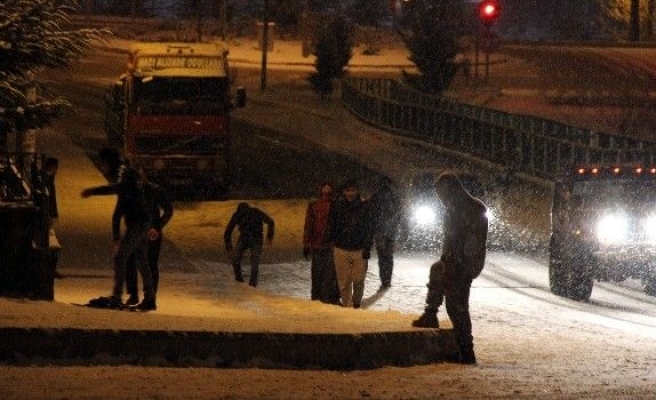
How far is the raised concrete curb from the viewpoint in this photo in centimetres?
1064

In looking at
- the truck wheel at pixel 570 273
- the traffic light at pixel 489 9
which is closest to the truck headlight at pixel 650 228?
the truck wheel at pixel 570 273

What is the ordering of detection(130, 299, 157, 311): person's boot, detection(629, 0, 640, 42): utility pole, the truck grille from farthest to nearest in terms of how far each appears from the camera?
detection(629, 0, 640, 42): utility pole
the truck grille
detection(130, 299, 157, 311): person's boot

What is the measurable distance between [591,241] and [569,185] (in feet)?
2.92

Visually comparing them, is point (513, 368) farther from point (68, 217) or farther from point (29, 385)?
point (68, 217)

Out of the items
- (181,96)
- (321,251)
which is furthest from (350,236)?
(181,96)

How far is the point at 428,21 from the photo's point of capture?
56.8 m

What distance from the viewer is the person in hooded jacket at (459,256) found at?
39.0 ft

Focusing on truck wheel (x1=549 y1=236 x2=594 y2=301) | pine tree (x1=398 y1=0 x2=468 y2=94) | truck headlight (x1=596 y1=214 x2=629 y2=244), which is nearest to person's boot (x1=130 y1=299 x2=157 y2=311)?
truck wheel (x1=549 y1=236 x2=594 y2=301)

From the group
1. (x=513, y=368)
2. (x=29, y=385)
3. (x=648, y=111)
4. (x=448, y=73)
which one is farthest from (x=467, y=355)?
(x=448, y=73)

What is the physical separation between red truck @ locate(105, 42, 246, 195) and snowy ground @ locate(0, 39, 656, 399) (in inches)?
154

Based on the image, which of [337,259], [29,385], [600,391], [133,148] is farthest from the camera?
[133,148]

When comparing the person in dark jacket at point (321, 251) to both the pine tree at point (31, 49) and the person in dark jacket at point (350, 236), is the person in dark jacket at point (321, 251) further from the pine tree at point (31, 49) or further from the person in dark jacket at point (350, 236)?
the pine tree at point (31, 49)

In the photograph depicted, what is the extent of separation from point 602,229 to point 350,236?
5.31m

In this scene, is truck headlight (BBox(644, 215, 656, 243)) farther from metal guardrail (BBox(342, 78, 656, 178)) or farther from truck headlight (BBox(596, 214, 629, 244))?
metal guardrail (BBox(342, 78, 656, 178))
